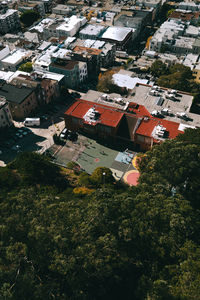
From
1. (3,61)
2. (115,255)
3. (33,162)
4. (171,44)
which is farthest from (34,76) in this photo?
(115,255)

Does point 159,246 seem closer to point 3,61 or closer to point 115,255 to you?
point 115,255

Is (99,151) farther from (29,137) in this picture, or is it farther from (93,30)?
(93,30)

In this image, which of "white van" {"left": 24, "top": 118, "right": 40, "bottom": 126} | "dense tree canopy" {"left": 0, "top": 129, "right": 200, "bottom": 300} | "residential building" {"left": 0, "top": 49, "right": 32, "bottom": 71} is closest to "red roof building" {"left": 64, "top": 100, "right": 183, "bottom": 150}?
"white van" {"left": 24, "top": 118, "right": 40, "bottom": 126}

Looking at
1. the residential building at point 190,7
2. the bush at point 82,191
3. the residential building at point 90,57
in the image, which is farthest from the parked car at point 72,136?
the residential building at point 190,7

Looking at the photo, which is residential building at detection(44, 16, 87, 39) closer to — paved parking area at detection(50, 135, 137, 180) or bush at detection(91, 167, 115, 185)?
paved parking area at detection(50, 135, 137, 180)

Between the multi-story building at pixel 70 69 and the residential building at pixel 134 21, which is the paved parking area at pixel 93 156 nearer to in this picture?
the multi-story building at pixel 70 69

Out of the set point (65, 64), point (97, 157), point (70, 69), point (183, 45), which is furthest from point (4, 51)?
point (183, 45)
